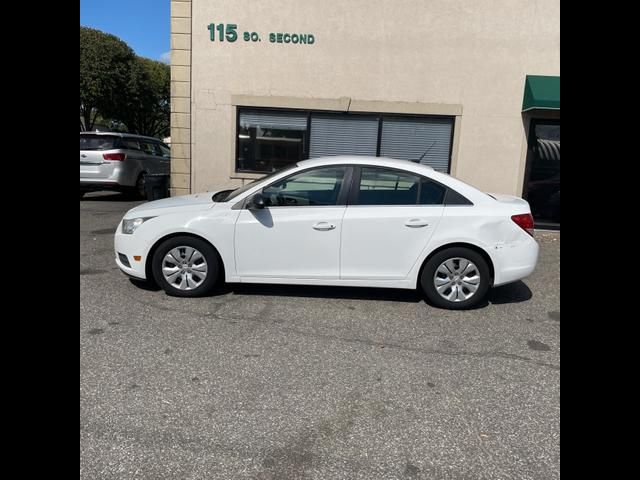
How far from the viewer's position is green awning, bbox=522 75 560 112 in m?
8.29

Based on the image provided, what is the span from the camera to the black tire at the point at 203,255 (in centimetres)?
474

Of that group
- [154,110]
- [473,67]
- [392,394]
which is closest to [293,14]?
[473,67]

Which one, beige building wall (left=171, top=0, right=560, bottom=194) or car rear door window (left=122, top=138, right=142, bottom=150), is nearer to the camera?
beige building wall (left=171, top=0, right=560, bottom=194)

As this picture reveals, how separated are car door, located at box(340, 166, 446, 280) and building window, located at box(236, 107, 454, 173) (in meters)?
4.58

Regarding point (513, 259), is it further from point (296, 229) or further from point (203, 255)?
point (203, 255)

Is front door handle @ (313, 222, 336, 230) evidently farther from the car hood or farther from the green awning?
the green awning

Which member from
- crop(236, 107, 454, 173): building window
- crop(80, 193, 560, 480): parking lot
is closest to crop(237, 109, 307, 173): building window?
crop(236, 107, 454, 173): building window

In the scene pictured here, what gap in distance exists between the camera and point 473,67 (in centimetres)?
888

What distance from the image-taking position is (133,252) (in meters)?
4.82

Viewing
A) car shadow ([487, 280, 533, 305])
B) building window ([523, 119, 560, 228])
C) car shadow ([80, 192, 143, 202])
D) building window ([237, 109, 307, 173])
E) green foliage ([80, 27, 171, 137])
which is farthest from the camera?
green foliage ([80, 27, 171, 137])

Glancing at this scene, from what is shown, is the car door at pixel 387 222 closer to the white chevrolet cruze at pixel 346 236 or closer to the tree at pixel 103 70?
the white chevrolet cruze at pixel 346 236

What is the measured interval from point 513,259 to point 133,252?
390 cm

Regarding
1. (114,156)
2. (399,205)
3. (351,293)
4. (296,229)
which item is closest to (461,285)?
(399,205)
